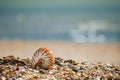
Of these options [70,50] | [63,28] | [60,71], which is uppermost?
[63,28]

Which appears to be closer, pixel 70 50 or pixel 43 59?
pixel 43 59

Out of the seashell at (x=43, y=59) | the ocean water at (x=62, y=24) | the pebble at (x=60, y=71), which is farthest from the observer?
the ocean water at (x=62, y=24)

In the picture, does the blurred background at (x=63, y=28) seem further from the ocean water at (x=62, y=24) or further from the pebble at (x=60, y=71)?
the pebble at (x=60, y=71)

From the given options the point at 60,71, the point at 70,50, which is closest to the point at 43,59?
the point at 60,71

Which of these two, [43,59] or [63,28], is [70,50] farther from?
[43,59]

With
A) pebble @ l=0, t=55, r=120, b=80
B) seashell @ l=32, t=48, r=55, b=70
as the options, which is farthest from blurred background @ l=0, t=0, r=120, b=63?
seashell @ l=32, t=48, r=55, b=70

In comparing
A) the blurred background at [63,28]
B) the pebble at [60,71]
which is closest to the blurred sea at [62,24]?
the blurred background at [63,28]

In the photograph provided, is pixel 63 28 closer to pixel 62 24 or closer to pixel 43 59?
pixel 62 24

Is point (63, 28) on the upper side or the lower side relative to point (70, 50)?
upper

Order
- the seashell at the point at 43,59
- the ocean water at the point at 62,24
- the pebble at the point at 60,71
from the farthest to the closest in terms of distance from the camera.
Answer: the ocean water at the point at 62,24, the seashell at the point at 43,59, the pebble at the point at 60,71
